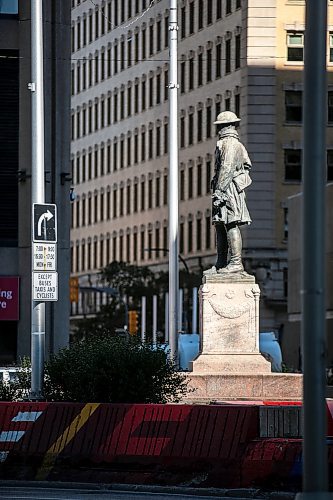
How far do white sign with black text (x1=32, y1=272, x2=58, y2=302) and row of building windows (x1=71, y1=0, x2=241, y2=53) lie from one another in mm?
60940

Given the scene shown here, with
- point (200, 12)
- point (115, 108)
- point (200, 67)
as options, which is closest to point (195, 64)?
point (200, 67)

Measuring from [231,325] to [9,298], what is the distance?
14774 millimetres

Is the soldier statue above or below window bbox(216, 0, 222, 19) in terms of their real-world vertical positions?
below

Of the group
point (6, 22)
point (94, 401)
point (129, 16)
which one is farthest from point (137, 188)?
point (94, 401)

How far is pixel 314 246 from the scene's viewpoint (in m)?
14.0

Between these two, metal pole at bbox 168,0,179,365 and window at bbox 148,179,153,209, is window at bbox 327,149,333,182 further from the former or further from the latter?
metal pole at bbox 168,0,179,365

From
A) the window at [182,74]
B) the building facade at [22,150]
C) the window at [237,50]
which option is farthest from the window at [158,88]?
the building facade at [22,150]

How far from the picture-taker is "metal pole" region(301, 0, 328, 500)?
13.8 metres

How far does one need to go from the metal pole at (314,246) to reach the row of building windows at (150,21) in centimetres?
7398

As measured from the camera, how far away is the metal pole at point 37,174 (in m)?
27.0

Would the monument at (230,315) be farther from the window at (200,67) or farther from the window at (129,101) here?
the window at (129,101)

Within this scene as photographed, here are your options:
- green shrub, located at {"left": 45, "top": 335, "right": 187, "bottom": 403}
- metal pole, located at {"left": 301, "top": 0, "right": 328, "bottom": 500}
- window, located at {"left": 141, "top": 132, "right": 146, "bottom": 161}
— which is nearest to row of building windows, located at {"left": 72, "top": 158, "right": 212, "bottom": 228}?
window, located at {"left": 141, "top": 132, "right": 146, "bottom": 161}

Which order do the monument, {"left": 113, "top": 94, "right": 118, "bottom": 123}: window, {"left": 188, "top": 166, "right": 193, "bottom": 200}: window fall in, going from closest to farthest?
the monument, {"left": 188, "top": 166, "right": 193, "bottom": 200}: window, {"left": 113, "top": 94, "right": 118, "bottom": 123}: window

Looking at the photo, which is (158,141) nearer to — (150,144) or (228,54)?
(150,144)
